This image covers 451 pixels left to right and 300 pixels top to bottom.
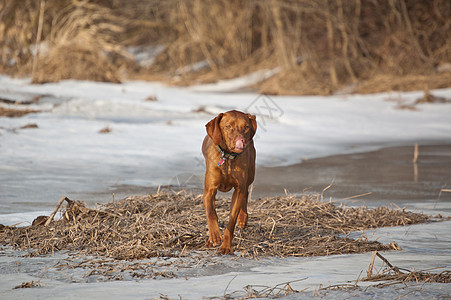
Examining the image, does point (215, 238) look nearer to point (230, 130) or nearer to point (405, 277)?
point (230, 130)

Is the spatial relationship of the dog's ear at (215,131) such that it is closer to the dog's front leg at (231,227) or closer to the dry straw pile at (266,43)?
the dog's front leg at (231,227)

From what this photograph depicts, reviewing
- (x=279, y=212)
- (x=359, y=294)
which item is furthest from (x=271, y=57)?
(x=359, y=294)

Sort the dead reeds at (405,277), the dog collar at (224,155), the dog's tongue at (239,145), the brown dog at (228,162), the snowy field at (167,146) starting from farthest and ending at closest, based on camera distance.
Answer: the dog collar at (224,155)
the brown dog at (228,162)
the dog's tongue at (239,145)
the snowy field at (167,146)
the dead reeds at (405,277)

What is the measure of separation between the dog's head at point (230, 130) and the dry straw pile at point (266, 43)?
447 inches

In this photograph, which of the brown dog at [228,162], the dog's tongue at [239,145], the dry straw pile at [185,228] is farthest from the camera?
the dry straw pile at [185,228]

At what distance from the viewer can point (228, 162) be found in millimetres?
4012

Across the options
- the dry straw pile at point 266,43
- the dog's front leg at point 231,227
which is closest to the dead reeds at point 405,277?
the dog's front leg at point 231,227

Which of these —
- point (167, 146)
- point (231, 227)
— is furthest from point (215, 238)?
point (167, 146)

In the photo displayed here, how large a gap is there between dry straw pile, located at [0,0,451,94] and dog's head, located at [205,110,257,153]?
11.3 meters

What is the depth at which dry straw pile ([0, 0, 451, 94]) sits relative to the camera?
1593cm

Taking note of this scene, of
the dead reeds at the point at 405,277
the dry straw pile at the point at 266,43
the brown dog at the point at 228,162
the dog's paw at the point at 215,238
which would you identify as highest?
the dry straw pile at the point at 266,43

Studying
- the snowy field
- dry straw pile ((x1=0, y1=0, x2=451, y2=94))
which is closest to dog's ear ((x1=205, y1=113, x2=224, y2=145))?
the snowy field

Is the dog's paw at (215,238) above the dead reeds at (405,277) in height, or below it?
above

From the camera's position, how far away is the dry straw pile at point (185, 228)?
13.4ft
